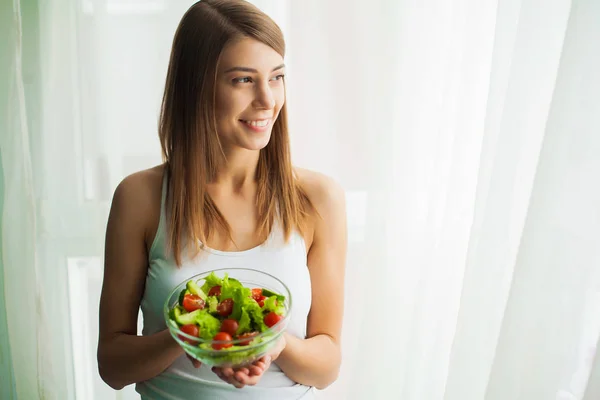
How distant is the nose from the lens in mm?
1006

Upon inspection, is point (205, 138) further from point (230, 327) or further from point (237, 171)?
point (230, 327)

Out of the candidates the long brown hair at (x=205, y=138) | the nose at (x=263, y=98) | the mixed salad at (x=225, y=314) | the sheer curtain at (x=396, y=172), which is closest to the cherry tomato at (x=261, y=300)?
the mixed salad at (x=225, y=314)

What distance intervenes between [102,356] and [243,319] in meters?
0.46

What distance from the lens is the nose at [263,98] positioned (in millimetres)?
1006

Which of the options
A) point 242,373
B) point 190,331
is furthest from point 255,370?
point 190,331

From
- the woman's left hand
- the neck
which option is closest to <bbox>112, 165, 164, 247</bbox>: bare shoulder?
the neck

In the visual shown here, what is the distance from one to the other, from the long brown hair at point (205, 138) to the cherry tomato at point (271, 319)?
297 millimetres

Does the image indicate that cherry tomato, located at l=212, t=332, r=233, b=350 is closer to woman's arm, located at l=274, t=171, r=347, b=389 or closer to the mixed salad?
the mixed salad

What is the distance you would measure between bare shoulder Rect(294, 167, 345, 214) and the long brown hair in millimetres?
15

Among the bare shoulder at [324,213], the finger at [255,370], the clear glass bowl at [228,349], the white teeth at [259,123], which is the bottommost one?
the finger at [255,370]

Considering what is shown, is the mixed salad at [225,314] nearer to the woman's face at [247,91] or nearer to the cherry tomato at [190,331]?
the cherry tomato at [190,331]

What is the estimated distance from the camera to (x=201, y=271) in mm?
1067

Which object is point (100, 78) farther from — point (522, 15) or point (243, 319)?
point (522, 15)

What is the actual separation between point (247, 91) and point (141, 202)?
1.03ft
